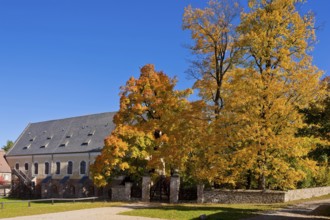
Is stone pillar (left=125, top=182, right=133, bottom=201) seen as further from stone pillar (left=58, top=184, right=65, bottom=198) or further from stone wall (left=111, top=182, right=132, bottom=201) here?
stone pillar (left=58, top=184, right=65, bottom=198)

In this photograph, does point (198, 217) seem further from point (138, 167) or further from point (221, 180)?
point (138, 167)

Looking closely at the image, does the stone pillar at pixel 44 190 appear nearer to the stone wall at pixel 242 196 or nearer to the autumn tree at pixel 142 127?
the autumn tree at pixel 142 127

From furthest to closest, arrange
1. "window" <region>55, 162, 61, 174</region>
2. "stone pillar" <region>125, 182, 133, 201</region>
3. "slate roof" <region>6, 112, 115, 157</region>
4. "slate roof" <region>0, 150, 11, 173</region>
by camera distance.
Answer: "slate roof" <region>0, 150, 11, 173</region>, "window" <region>55, 162, 61, 174</region>, "slate roof" <region>6, 112, 115, 157</region>, "stone pillar" <region>125, 182, 133, 201</region>

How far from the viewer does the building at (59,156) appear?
50250mm

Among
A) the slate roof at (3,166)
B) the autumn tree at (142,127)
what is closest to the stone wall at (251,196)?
the autumn tree at (142,127)

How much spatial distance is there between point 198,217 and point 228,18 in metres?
17.4

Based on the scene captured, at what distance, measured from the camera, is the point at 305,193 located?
101ft

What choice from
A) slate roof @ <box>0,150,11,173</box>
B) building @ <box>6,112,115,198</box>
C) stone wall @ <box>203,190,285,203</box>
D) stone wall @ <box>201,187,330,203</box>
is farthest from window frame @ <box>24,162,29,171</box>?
stone wall @ <box>203,190,285,203</box>

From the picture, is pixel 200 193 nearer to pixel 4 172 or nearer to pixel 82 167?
pixel 82 167

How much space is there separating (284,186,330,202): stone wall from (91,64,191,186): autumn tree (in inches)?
381

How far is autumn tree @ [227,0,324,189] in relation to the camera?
25.5m

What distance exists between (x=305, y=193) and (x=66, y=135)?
37969 mm

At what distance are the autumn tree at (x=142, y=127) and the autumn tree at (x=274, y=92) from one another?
7671mm

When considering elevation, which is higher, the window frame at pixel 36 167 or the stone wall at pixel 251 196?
the window frame at pixel 36 167
